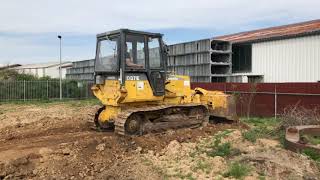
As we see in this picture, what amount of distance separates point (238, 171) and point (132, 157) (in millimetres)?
2564

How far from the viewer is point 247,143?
1095 centimetres

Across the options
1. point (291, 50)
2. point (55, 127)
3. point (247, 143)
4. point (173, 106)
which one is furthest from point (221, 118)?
point (291, 50)

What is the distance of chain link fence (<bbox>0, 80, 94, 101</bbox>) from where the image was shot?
30.8m

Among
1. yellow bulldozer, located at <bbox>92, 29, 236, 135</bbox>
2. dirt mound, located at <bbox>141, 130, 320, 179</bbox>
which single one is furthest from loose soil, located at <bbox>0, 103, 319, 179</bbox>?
yellow bulldozer, located at <bbox>92, 29, 236, 135</bbox>

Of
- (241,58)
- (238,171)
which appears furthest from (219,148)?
(241,58)

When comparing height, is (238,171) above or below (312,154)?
below

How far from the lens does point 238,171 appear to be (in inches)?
318

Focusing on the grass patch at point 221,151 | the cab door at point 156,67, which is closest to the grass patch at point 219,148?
the grass patch at point 221,151

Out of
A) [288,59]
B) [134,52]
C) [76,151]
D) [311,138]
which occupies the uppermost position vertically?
[288,59]

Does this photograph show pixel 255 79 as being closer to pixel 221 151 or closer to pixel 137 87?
pixel 137 87

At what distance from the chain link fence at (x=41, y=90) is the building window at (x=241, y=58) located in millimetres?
9559

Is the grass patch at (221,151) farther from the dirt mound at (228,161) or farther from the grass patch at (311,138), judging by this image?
the grass patch at (311,138)

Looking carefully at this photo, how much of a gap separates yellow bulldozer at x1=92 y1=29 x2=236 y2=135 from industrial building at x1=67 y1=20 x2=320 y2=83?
30.5 ft

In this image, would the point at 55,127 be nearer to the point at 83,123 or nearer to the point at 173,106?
the point at 83,123
